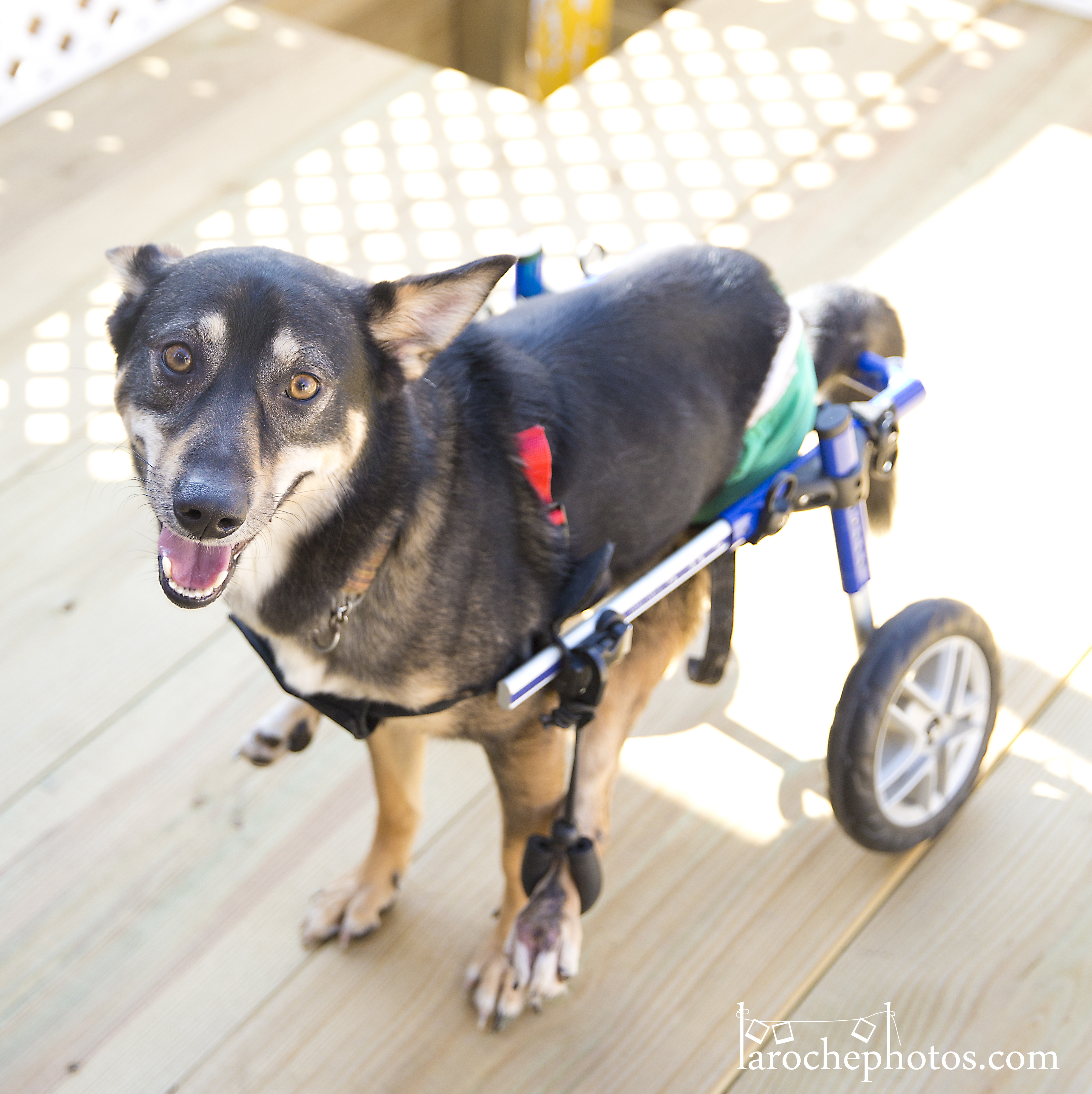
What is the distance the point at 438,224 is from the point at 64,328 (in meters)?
0.99

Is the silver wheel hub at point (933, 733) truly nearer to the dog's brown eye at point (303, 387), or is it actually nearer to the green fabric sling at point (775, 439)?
the green fabric sling at point (775, 439)

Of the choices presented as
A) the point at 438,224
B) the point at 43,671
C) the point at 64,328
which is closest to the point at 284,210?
the point at 438,224

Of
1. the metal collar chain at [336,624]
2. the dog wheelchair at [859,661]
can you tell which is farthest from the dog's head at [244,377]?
the dog wheelchair at [859,661]

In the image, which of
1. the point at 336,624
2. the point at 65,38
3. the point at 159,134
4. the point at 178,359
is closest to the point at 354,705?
the point at 336,624

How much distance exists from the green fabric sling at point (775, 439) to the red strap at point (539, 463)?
1.17 feet

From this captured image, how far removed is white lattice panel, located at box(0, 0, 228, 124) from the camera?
3309 millimetres

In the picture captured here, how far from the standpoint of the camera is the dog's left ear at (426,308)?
134cm

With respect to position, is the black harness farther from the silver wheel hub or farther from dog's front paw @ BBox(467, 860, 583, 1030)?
the silver wheel hub

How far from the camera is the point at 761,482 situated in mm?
1835

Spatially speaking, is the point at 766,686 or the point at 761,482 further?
the point at 766,686

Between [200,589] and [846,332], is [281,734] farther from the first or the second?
[846,332]

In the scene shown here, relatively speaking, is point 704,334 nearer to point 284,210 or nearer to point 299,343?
point 299,343

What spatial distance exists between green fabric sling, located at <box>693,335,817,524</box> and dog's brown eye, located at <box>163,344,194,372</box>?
2.74 ft
